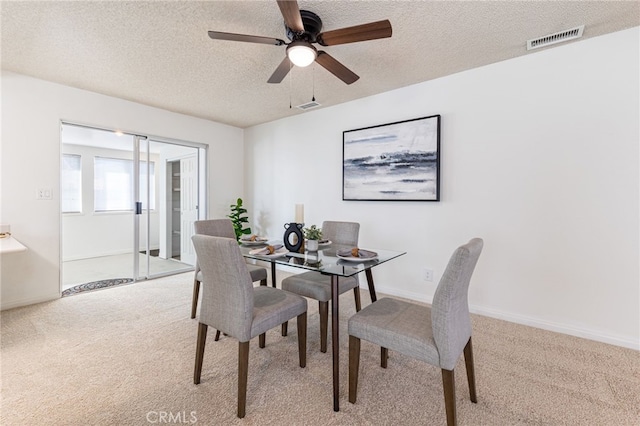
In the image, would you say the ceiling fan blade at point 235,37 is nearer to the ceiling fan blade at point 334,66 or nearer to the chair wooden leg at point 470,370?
the ceiling fan blade at point 334,66

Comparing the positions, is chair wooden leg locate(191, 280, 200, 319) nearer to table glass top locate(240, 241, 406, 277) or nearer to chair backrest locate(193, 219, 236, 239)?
chair backrest locate(193, 219, 236, 239)

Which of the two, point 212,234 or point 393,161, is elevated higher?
point 393,161

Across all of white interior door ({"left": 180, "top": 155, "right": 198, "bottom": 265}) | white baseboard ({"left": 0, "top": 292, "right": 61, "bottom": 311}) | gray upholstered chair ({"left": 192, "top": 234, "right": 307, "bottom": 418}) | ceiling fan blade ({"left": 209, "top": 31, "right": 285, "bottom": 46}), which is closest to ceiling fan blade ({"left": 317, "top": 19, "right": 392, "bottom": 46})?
ceiling fan blade ({"left": 209, "top": 31, "right": 285, "bottom": 46})

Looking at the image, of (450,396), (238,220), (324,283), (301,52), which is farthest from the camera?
(238,220)

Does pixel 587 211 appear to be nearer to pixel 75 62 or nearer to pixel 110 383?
pixel 110 383

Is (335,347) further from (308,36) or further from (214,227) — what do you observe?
(308,36)

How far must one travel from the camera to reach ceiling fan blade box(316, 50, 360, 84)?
6.68 ft

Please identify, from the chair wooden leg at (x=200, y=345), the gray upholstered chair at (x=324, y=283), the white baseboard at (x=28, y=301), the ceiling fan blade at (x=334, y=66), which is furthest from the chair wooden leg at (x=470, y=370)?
the white baseboard at (x=28, y=301)

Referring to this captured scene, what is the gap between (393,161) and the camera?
3330mm

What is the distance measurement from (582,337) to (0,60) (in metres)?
5.72

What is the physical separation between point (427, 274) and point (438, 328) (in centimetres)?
196

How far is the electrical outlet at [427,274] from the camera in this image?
3.15 m

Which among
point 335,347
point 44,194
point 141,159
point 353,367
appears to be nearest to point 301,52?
point 335,347

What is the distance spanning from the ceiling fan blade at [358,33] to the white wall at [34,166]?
3.17m
